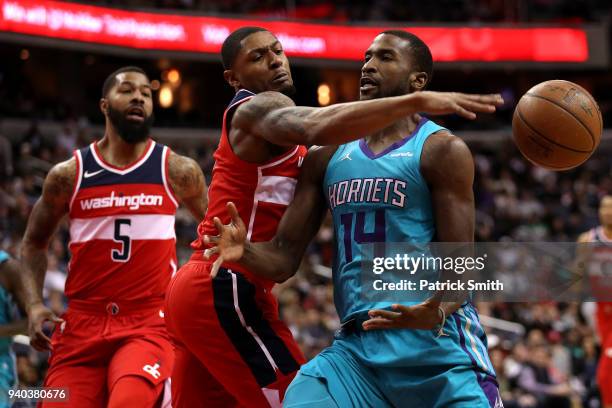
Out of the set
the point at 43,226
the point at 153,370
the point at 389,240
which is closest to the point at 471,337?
the point at 389,240

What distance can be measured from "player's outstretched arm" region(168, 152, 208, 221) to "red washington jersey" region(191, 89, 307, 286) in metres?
1.28

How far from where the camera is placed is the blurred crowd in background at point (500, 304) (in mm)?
11969

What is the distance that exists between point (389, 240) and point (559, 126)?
3.35ft

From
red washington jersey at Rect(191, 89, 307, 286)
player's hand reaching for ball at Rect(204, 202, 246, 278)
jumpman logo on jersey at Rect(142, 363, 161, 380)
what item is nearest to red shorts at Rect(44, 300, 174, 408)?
jumpman logo on jersey at Rect(142, 363, 161, 380)

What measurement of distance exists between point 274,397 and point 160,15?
1880 cm

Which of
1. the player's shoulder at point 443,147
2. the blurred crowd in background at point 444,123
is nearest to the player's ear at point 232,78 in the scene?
the player's shoulder at point 443,147

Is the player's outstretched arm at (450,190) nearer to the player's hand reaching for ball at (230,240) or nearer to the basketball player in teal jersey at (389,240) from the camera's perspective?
the basketball player in teal jersey at (389,240)

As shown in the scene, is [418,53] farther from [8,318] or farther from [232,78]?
[8,318]

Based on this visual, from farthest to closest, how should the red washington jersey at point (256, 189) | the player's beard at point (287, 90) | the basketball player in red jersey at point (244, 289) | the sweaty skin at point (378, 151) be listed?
the player's beard at point (287, 90) < the red washington jersey at point (256, 189) < the basketball player in red jersey at point (244, 289) < the sweaty skin at point (378, 151)

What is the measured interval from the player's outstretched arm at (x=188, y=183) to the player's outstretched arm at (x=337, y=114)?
143cm

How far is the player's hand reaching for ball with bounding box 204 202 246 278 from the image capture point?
389cm

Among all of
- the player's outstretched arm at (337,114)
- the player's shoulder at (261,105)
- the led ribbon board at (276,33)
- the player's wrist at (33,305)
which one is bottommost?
the player's wrist at (33,305)

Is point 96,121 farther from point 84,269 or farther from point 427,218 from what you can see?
point 427,218

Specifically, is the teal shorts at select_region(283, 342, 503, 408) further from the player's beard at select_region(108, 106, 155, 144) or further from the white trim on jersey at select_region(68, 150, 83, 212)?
the player's beard at select_region(108, 106, 155, 144)
